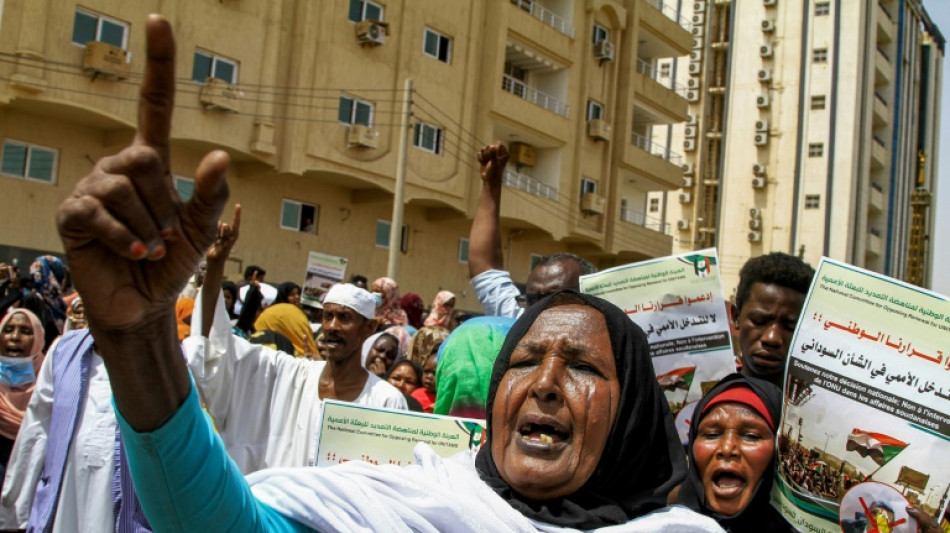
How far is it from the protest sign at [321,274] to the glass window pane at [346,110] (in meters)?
8.83

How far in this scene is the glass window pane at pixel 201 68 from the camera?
59.3ft

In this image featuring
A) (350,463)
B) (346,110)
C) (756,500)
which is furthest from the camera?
(346,110)

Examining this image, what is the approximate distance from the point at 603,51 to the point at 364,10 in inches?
371

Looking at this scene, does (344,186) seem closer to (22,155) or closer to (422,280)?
(422,280)

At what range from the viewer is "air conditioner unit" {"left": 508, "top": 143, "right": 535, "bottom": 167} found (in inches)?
1051

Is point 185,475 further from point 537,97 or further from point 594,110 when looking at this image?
point 594,110

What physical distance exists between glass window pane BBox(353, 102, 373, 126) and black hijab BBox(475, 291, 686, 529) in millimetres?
19456

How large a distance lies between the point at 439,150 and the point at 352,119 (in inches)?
118

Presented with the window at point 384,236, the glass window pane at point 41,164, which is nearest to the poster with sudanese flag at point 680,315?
the glass window pane at point 41,164

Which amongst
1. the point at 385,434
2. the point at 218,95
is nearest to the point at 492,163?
the point at 385,434

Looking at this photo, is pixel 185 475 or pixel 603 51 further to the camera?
pixel 603 51

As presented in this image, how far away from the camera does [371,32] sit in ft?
67.3

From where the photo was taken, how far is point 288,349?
6316mm

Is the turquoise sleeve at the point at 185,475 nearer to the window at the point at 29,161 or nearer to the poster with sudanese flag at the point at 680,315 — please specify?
the poster with sudanese flag at the point at 680,315
